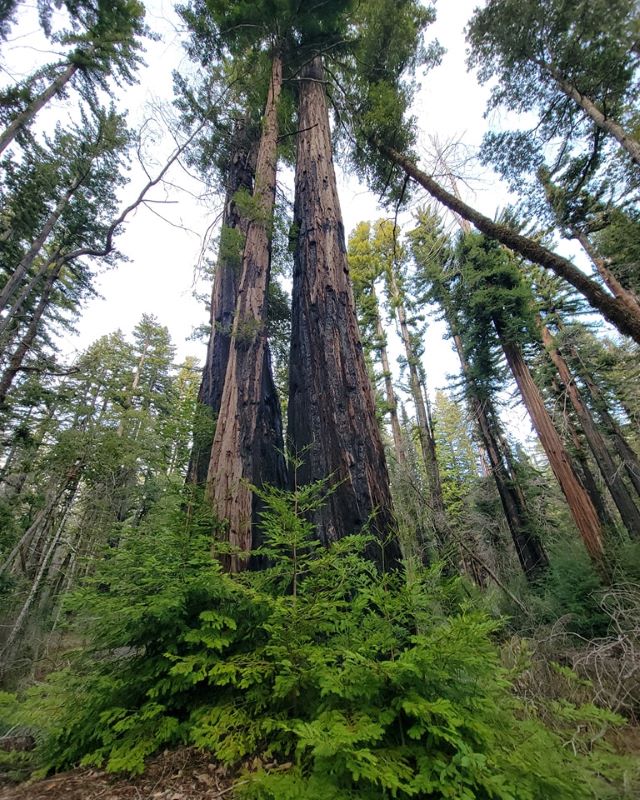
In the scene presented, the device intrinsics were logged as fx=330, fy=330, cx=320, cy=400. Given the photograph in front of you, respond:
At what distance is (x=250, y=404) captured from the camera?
4.07 m

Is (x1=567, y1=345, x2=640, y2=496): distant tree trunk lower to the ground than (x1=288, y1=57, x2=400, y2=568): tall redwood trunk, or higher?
higher

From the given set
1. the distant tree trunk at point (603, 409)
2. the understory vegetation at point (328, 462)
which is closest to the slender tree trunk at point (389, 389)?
the understory vegetation at point (328, 462)

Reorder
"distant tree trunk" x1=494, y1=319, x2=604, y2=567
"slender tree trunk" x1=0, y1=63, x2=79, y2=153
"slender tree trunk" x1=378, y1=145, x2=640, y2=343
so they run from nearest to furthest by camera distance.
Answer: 1. "slender tree trunk" x1=378, y1=145, x2=640, y2=343
2. "distant tree trunk" x1=494, y1=319, x2=604, y2=567
3. "slender tree trunk" x1=0, y1=63, x2=79, y2=153

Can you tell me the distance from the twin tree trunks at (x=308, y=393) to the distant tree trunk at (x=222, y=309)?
0.29 feet

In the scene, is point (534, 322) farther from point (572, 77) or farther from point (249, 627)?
point (249, 627)

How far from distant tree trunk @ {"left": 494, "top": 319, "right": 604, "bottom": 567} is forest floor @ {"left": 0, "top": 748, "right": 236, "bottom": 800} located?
7.30m

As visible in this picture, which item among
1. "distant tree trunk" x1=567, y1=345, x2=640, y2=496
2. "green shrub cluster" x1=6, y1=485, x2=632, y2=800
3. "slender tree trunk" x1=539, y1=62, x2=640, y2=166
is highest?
"slender tree trunk" x1=539, y1=62, x2=640, y2=166

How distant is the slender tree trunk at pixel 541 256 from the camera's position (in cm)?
402

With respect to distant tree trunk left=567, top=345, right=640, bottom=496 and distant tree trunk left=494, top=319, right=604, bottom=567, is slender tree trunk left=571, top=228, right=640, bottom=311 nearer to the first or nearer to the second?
distant tree trunk left=494, top=319, right=604, bottom=567

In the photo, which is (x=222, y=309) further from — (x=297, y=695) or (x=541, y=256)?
(x=297, y=695)

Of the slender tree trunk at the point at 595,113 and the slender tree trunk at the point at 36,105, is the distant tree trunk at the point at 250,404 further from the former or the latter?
the slender tree trunk at the point at 36,105

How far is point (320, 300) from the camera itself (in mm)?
4410

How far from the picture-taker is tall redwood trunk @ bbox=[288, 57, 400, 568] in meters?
3.33

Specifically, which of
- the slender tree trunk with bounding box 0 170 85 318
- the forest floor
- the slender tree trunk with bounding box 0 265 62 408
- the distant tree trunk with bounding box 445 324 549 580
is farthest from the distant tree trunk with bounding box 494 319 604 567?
the slender tree trunk with bounding box 0 265 62 408
